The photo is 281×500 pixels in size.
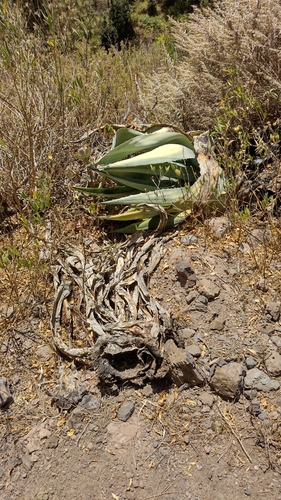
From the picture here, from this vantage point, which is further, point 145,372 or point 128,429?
point 145,372

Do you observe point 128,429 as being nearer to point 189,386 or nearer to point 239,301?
point 189,386

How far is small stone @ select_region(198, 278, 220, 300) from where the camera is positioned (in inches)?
82.4

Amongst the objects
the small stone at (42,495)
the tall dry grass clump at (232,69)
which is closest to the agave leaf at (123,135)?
the tall dry grass clump at (232,69)

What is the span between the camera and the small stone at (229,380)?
1719mm

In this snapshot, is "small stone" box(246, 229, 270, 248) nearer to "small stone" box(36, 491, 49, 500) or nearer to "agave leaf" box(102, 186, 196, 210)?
"agave leaf" box(102, 186, 196, 210)

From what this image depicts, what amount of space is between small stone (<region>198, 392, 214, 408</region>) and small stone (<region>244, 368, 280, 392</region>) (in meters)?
0.16

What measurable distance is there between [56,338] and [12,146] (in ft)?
4.80

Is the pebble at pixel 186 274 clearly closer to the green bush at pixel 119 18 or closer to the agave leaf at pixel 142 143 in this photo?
the agave leaf at pixel 142 143

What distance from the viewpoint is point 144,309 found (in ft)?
6.96

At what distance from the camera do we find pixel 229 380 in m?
1.72

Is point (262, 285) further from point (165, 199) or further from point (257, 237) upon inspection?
point (165, 199)

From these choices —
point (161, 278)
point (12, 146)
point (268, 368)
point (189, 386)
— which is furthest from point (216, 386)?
point (12, 146)

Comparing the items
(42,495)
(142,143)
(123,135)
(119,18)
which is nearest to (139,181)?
(142,143)

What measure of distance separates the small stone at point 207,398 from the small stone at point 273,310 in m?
0.51
